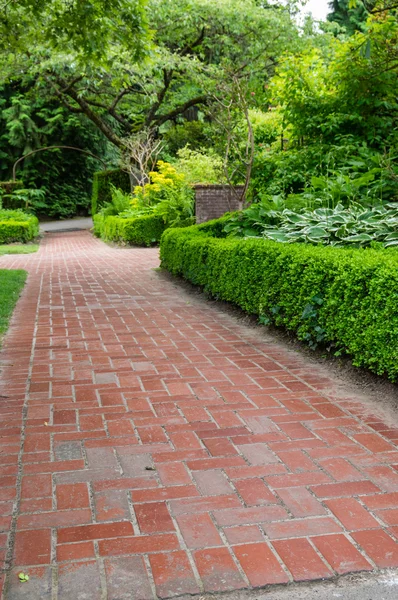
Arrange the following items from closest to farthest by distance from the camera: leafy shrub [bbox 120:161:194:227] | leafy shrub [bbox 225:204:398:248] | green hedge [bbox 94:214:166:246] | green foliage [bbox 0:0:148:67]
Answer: leafy shrub [bbox 225:204:398:248] < green foliage [bbox 0:0:148:67] < leafy shrub [bbox 120:161:194:227] < green hedge [bbox 94:214:166:246]

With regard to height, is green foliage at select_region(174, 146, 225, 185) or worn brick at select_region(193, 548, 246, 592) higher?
green foliage at select_region(174, 146, 225, 185)

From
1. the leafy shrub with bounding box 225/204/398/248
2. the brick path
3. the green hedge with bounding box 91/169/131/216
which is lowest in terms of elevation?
the brick path

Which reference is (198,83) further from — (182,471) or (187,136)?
(182,471)

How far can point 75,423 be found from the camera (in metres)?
3.70

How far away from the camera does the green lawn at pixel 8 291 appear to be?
6.86 metres

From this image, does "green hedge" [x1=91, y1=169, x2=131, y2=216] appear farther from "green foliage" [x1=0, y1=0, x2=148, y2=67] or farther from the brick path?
the brick path

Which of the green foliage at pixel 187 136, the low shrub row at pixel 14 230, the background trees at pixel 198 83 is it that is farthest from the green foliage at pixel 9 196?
the green foliage at pixel 187 136

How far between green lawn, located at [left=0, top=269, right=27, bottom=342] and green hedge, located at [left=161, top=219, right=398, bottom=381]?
256 cm

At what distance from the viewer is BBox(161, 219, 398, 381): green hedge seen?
4.14m

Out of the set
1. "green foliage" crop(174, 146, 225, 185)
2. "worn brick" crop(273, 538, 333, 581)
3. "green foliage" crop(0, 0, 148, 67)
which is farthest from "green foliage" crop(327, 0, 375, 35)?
"worn brick" crop(273, 538, 333, 581)

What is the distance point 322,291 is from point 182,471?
7.99ft

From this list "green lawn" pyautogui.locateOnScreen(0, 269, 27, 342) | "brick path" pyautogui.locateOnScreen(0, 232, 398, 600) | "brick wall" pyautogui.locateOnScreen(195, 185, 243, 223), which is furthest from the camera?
"brick wall" pyautogui.locateOnScreen(195, 185, 243, 223)

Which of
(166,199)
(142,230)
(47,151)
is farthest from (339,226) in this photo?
(47,151)

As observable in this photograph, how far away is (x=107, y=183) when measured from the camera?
24.1 metres
